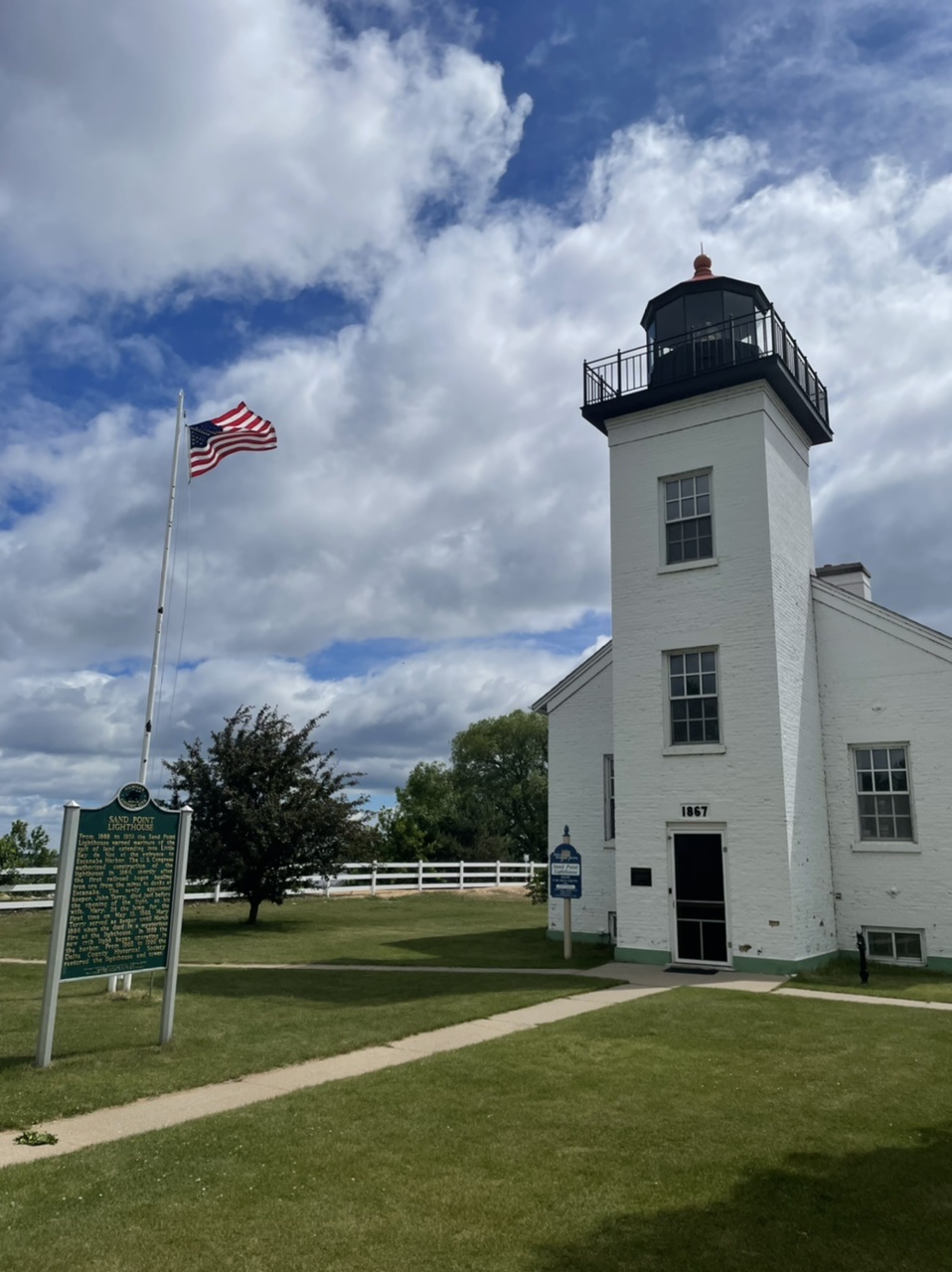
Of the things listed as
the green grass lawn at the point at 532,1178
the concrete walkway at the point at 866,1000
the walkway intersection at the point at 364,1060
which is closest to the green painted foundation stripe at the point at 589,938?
the walkway intersection at the point at 364,1060

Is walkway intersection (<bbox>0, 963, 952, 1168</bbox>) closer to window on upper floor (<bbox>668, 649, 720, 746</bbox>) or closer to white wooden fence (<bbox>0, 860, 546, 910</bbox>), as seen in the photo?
window on upper floor (<bbox>668, 649, 720, 746</bbox>)

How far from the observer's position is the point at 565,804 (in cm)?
1930

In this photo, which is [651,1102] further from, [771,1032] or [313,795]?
[313,795]

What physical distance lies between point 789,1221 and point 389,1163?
2.36 meters

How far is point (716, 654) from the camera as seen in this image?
15922 mm

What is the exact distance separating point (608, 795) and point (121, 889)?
1146cm

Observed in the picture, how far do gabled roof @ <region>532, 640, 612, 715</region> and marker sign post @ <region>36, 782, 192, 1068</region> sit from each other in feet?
36.7

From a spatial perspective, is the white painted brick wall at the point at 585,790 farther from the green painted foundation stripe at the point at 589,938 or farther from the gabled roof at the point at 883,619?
the gabled roof at the point at 883,619

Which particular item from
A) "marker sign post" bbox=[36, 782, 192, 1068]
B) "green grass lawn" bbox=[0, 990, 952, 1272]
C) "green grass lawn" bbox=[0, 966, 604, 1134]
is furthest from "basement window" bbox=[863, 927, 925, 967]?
"marker sign post" bbox=[36, 782, 192, 1068]

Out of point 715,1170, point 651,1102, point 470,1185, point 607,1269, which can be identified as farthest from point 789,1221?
point 651,1102

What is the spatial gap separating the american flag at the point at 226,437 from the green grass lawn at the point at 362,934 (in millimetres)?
8410

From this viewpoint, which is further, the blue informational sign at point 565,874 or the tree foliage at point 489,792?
the tree foliage at point 489,792

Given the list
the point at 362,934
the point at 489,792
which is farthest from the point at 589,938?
the point at 489,792

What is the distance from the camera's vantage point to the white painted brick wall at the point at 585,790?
60.3 ft
